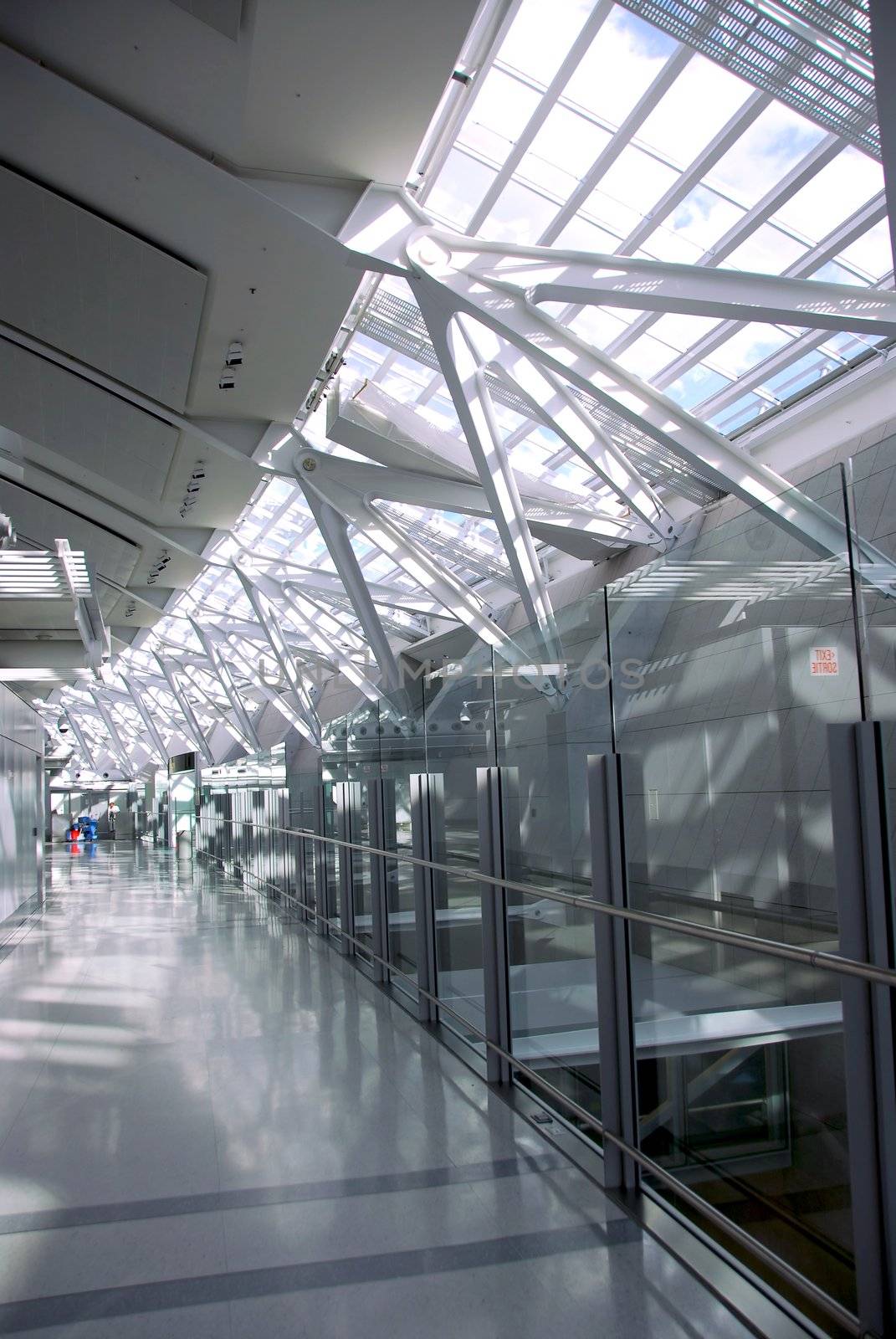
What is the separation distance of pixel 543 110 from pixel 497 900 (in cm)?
724

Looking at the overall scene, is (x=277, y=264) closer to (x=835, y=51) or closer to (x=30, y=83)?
(x=30, y=83)

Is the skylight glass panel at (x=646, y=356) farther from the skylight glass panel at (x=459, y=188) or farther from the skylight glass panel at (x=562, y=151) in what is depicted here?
the skylight glass panel at (x=459, y=188)

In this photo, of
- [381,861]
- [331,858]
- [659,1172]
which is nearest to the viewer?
[659,1172]

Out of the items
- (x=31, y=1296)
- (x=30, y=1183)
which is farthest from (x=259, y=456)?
(x=31, y=1296)

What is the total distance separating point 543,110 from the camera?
932 centimetres

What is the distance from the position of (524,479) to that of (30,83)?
968cm

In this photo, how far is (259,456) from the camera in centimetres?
1460

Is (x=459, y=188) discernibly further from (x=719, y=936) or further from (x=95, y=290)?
(x=719, y=936)

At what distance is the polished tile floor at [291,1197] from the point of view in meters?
3.28

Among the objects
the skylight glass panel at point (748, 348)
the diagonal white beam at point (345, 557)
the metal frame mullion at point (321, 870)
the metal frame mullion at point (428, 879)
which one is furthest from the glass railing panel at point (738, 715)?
the diagonal white beam at point (345, 557)

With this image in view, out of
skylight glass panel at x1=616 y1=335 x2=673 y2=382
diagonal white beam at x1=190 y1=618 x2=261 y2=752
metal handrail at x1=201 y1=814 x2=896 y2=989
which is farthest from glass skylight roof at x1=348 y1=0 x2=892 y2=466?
diagonal white beam at x1=190 y1=618 x2=261 y2=752

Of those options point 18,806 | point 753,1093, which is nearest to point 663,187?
point 753,1093

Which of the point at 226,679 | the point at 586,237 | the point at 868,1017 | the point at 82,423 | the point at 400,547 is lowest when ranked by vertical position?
the point at 868,1017

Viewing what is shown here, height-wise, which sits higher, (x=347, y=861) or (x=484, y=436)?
(x=484, y=436)
